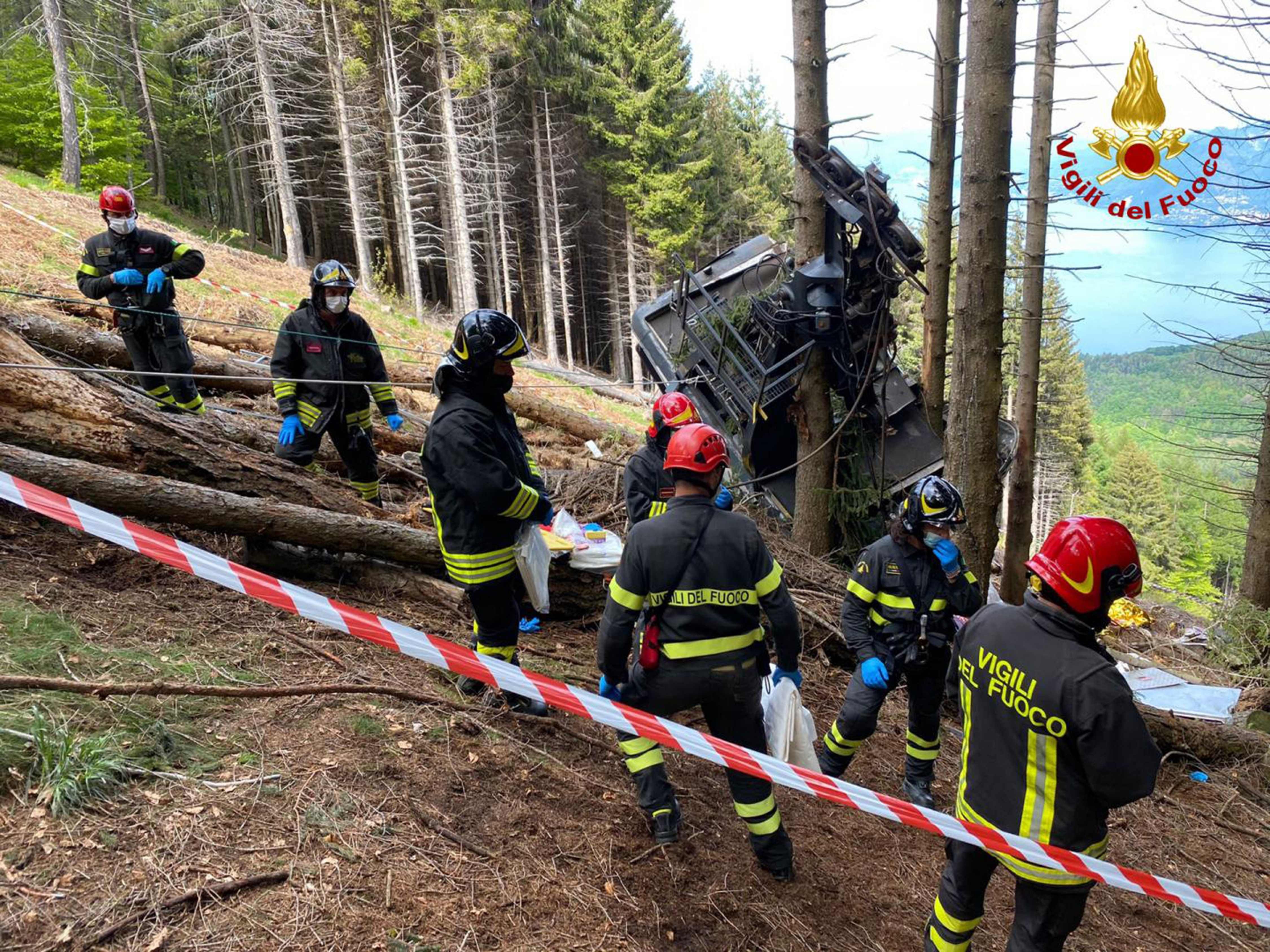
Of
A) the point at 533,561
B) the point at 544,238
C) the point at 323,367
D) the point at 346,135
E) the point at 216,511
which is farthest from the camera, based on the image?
the point at 544,238

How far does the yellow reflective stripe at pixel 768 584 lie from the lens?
10.1ft

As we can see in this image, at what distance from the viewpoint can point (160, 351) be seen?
6.38 m

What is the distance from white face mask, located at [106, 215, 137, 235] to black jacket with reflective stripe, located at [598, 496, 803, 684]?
5666 millimetres

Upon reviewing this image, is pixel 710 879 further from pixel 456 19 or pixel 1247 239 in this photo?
pixel 456 19

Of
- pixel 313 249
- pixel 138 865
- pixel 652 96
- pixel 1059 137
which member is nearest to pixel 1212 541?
pixel 652 96

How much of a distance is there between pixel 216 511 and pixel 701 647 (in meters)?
2.85

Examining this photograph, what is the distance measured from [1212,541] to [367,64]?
169ft

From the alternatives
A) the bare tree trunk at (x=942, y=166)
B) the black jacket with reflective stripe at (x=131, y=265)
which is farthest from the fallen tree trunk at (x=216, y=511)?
the bare tree trunk at (x=942, y=166)

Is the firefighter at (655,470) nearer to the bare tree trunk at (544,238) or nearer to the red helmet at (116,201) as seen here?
the red helmet at (116,201)

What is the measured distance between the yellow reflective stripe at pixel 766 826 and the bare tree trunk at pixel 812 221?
394 cm

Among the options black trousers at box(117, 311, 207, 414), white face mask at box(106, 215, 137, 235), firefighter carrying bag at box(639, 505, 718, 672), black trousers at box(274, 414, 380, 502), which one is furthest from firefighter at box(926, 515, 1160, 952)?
white face mask at box(106, 215, 137, 235)

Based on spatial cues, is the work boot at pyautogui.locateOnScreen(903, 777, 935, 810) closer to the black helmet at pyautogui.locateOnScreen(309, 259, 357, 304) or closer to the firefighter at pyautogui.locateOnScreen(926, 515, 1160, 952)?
the firefighter at pyautogui.locateOnScreen(926, 515, 1160, 952)

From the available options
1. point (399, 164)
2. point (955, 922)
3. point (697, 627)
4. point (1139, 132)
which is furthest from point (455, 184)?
point (955, 922)

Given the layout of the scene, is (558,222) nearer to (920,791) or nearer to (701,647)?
(920,791)
